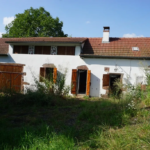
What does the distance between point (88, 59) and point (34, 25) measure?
16.0 metres

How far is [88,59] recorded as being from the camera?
10930 mm

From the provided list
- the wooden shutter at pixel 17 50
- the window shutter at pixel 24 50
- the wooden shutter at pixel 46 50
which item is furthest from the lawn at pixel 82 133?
the wooden shutter at pixel 17 50

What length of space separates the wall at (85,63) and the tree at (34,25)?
40.9 feet

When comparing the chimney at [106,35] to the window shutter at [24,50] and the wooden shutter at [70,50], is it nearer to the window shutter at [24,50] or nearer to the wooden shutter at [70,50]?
the wooden shutter at [70,50]

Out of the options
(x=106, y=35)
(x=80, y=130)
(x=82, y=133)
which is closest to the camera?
(x=82, y=133)

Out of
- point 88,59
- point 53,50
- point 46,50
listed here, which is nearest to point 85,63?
point 88,59

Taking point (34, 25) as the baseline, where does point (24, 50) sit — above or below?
below

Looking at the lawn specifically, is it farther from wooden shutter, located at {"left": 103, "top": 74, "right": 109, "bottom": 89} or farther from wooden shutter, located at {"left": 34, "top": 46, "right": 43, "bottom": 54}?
wooden shutter, located at {"left": 34, "top": 46, "right": 43, "bottom": 54}

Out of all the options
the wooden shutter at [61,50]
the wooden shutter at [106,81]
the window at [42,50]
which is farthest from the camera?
the window at [42,50]

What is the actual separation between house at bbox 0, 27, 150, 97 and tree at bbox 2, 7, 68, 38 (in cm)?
1223

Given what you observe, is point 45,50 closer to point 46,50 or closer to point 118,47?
point 46,50

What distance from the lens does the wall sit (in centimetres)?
1038

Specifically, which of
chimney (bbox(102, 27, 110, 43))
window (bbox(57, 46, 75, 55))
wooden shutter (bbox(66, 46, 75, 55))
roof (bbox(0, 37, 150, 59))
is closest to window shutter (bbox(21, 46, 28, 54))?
roof (bbox(0, 37, 150, 59))

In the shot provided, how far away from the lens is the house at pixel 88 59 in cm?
1046
